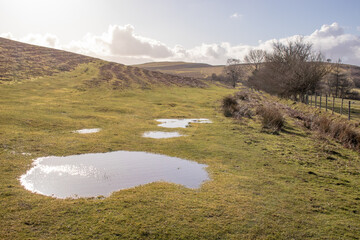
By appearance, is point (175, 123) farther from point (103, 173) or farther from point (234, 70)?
point (234, 70)

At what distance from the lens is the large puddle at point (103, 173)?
9211 millimetres

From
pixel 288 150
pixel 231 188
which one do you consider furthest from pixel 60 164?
pixel 288 150

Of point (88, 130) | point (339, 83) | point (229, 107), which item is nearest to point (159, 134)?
point (88, 130)

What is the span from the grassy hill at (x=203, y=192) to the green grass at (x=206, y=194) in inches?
1.2

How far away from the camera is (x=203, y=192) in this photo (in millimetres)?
9211

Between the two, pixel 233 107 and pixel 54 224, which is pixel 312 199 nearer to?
pixel 54 224

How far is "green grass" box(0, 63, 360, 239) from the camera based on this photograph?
691 cm

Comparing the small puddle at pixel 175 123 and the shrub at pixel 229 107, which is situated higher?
the shrub at pixel 229 107

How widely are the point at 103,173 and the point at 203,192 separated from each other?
4.36 meters

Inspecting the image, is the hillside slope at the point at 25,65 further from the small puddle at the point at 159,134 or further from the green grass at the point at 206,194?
the small puddle at the point at 159,134

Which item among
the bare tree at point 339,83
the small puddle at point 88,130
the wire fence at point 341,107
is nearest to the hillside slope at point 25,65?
the small puddle at point 88,130

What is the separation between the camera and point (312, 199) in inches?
356

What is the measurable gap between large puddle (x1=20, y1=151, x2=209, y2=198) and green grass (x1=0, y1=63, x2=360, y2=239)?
55 cm

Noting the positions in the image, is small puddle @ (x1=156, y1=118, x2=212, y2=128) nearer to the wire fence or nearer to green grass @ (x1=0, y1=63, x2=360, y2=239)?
green grass @ (x1=0, y1=63, x2=360, y2=239)
